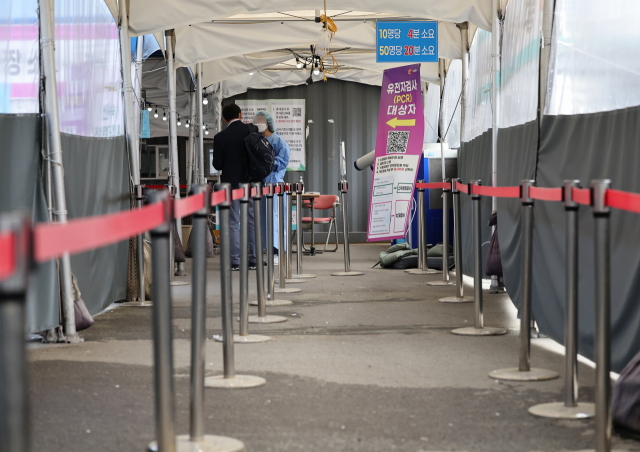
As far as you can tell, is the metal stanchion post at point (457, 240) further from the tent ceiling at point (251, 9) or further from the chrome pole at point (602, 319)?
the chrome pole at point (602, 319)

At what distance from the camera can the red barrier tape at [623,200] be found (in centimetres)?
230

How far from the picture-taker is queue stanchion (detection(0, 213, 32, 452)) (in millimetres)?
1186

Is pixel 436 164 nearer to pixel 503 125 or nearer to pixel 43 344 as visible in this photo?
pixel 503 125

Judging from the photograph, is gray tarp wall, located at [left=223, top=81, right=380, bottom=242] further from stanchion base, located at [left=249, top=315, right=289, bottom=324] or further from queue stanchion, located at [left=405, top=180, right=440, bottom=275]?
stanchion base, located at [left=249, top=315, right=289, bottom=324]

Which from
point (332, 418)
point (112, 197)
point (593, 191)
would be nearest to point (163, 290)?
point (332, 418)

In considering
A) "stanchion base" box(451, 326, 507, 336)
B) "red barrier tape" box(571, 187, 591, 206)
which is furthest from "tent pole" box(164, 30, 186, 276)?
"red barrier tape" box(571, 187, 591, 206)

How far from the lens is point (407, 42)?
30.8 feet

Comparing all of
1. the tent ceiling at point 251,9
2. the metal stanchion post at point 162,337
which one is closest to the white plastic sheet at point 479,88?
the tent ceiling at point 251,9

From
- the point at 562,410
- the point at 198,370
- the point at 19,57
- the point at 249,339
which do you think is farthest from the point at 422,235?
the point at 198,370

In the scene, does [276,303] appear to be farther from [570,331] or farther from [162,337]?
[162,337]

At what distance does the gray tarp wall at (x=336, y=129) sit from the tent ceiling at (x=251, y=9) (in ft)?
23.1

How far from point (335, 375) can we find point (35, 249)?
8.55 feet

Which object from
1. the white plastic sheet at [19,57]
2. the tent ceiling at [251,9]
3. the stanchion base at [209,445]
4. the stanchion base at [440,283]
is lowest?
the stanchion base at [440,283]

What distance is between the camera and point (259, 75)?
1371cm
